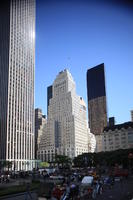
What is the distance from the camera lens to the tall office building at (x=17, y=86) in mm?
118625

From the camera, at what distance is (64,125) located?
176 metres

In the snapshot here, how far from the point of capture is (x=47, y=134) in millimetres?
184750

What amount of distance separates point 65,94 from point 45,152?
163 feet

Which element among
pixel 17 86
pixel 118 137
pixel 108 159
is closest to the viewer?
pixel 108 159

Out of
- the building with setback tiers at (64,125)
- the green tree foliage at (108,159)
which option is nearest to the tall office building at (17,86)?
the green tree foliage at (108,159)

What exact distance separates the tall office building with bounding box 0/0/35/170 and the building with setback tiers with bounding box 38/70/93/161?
1626 inches

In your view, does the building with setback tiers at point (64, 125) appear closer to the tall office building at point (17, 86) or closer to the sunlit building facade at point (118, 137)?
the sunlit building facade at point (118, 137)

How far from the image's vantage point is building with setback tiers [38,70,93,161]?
17088cm

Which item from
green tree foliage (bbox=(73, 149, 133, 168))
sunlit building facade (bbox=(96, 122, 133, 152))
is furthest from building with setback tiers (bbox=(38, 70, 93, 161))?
green tree foliage (bbox=(73, 149, 133, 168))

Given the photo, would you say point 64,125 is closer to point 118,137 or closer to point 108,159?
point 118,137

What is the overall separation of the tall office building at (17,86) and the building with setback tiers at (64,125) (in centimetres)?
4129

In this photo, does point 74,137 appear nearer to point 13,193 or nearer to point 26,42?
point 26,42

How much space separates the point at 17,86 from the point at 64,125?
60.8 metres

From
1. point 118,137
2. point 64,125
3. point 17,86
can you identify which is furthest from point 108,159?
point 64,125
